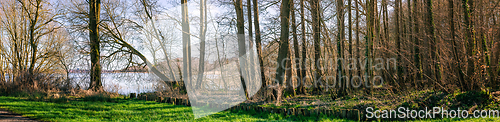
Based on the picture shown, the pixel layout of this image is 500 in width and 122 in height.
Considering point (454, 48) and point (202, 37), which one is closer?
point (454, 48)

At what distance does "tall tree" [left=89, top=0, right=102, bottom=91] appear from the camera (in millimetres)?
12102

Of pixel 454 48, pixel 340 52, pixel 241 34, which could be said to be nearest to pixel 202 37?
pixel 241 34

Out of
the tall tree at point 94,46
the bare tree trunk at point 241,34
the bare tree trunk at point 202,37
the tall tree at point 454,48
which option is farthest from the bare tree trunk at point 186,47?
the tall tree at point 454,48

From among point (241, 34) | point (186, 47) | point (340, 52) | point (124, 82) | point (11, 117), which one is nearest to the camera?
point (11, 117)

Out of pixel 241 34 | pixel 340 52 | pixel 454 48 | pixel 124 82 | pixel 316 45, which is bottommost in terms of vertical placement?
pixel 124 82

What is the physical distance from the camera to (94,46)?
39.8 ft

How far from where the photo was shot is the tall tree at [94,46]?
12.1 meters

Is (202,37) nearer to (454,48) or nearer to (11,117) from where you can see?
(11,117)

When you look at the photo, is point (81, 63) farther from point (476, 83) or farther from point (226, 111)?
point (476, 83)

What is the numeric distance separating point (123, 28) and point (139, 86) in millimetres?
2899

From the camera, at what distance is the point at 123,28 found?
13.9 meters

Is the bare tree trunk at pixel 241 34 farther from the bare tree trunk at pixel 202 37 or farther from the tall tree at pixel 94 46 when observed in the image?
the tall tree at pixel 94 46

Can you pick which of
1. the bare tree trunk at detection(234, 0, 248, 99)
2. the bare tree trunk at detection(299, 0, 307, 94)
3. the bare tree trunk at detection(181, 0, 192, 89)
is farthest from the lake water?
the bare tree trunk at detection(299, 0, 307, 94)

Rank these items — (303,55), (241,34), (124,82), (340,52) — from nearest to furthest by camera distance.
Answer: (340,52), (241,34), (303,55), (124,82)
